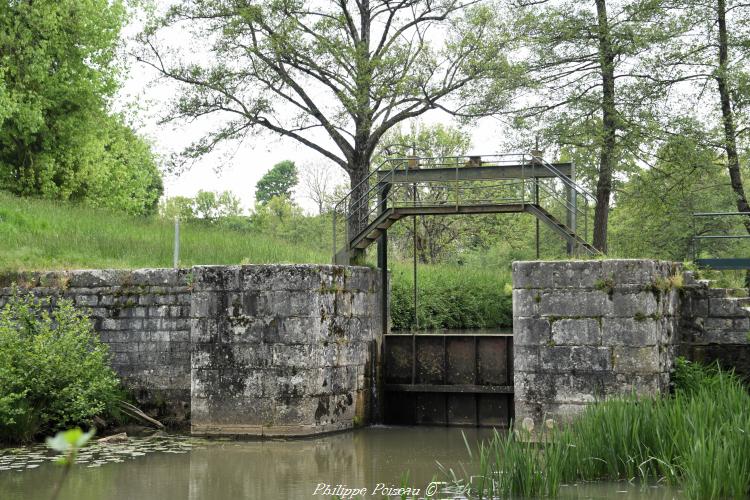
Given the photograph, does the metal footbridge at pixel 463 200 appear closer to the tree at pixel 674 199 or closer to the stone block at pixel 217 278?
the stone block at pixel 217 278

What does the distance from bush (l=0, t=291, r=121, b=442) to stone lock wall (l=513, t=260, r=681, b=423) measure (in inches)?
232

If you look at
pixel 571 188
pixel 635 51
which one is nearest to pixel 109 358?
pixel 571 188

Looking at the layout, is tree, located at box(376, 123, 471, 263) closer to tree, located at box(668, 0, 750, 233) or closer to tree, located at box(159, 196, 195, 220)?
tree, located at box(668, 0, 750, 233)

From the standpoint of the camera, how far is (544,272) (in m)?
11.9

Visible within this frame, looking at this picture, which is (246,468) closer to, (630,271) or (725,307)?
(630,271)

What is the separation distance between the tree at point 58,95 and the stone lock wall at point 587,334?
670 inches

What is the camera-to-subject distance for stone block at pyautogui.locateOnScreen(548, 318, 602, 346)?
38.2 ft

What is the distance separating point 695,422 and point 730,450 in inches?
44.5

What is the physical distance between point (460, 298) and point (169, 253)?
32.9ft

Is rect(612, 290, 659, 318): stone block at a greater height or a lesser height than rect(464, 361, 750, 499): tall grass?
greater

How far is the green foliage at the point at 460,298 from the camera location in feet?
82.1

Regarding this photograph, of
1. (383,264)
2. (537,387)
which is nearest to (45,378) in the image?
(383,264)

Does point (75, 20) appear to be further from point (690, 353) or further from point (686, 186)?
point (690, 353)

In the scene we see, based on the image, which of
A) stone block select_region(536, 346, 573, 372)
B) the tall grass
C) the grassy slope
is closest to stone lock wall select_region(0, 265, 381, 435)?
the grassy slope
